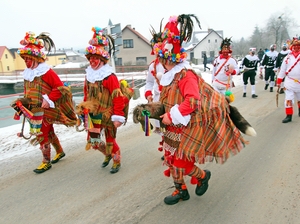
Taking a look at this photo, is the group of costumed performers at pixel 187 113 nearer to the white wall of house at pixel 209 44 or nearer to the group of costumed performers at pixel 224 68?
the group of costumed performers at pixel 224 68

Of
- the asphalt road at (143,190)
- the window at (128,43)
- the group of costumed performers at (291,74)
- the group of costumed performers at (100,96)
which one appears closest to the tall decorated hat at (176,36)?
the group of costumed performers at (100,96)

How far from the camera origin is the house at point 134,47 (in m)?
39.0

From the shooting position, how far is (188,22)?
2721 mm

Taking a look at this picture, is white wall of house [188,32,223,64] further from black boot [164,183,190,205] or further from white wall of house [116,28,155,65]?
black boot [164,183,190,205]

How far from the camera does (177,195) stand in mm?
3139

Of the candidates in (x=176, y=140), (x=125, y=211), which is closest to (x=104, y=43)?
(x=176, y=140)

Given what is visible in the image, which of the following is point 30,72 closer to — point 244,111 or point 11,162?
point 11,162

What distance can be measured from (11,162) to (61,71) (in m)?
32.4

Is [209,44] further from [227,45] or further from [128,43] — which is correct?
[227,45]

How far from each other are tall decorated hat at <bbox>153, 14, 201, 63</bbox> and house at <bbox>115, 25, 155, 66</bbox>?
3643 cm

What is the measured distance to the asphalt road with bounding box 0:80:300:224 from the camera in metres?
2.93

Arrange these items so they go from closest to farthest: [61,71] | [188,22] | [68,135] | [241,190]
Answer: [188,22], [241,190], [68,135], [61,71]

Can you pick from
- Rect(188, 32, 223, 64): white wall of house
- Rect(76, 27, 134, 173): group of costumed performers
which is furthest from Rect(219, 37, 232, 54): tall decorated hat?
Rect(188, 32, 223, 64): white wall of house

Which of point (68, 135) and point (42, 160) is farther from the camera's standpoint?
point (68, 135)
